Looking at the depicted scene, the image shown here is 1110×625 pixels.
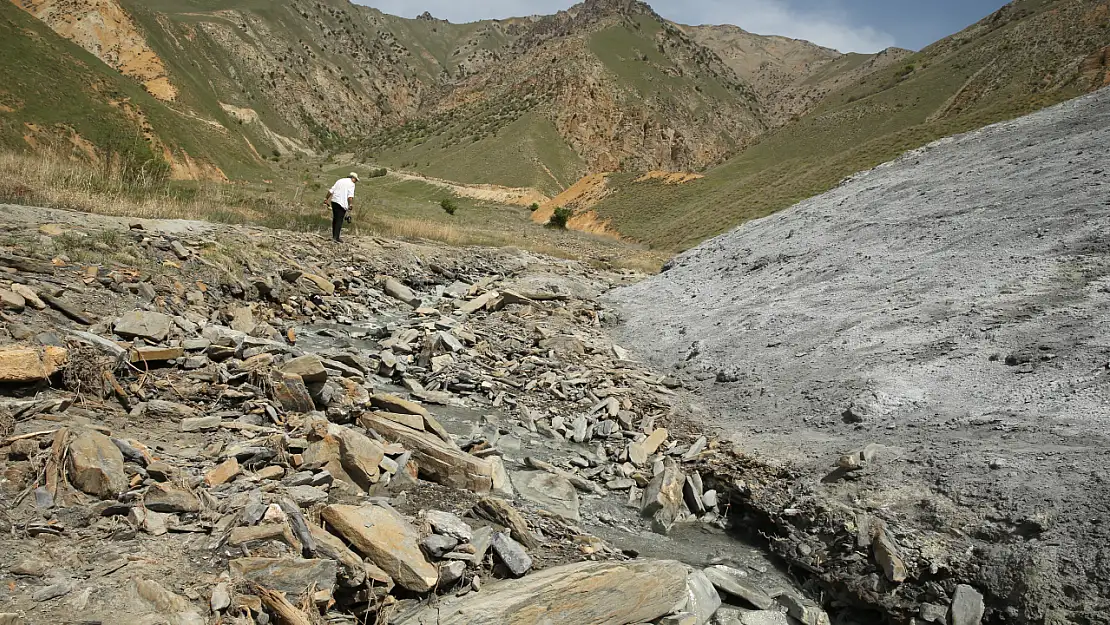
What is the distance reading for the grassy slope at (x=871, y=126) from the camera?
22641 millimetres

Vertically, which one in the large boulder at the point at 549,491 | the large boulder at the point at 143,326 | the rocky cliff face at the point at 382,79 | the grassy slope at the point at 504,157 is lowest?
the large boulder at the point at 549,491

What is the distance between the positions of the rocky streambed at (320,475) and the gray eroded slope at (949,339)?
97 centimetres

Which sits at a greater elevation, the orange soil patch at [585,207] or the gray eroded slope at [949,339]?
the orange soil patch at [585,207]

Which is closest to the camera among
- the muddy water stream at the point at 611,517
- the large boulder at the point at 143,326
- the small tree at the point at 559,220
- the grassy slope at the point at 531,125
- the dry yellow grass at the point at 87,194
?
the muddy water stream at the point at 611,517

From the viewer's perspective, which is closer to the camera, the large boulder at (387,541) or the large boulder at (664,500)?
the large boulder at (387,541)

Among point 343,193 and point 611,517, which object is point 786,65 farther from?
point 611,517

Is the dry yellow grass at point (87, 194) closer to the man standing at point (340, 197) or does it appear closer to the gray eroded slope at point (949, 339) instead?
the man standing at point (340, 197)

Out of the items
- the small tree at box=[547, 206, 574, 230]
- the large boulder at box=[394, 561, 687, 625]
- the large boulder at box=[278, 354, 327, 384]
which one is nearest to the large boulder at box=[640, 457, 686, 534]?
the large boulder at box=[394, 561, 687, 625]

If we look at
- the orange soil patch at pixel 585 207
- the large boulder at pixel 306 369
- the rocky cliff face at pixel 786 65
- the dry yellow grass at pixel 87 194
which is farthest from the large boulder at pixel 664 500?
the rocky cliff face at pixel 786 65

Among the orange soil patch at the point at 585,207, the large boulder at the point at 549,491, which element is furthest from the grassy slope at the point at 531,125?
the large boulder at the point at 549,491

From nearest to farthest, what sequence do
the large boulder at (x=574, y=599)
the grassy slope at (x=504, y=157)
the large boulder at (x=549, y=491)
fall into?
the large boulder at (x=574, y=599) < the large boulder at (x=549, y=491) < the grassy slope at (x=504, y=157)

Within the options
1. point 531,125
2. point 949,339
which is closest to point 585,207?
point 531,125

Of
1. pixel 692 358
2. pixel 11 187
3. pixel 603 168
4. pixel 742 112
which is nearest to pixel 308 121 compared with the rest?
pixel 603 168

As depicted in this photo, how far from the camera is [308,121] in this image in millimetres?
76188
